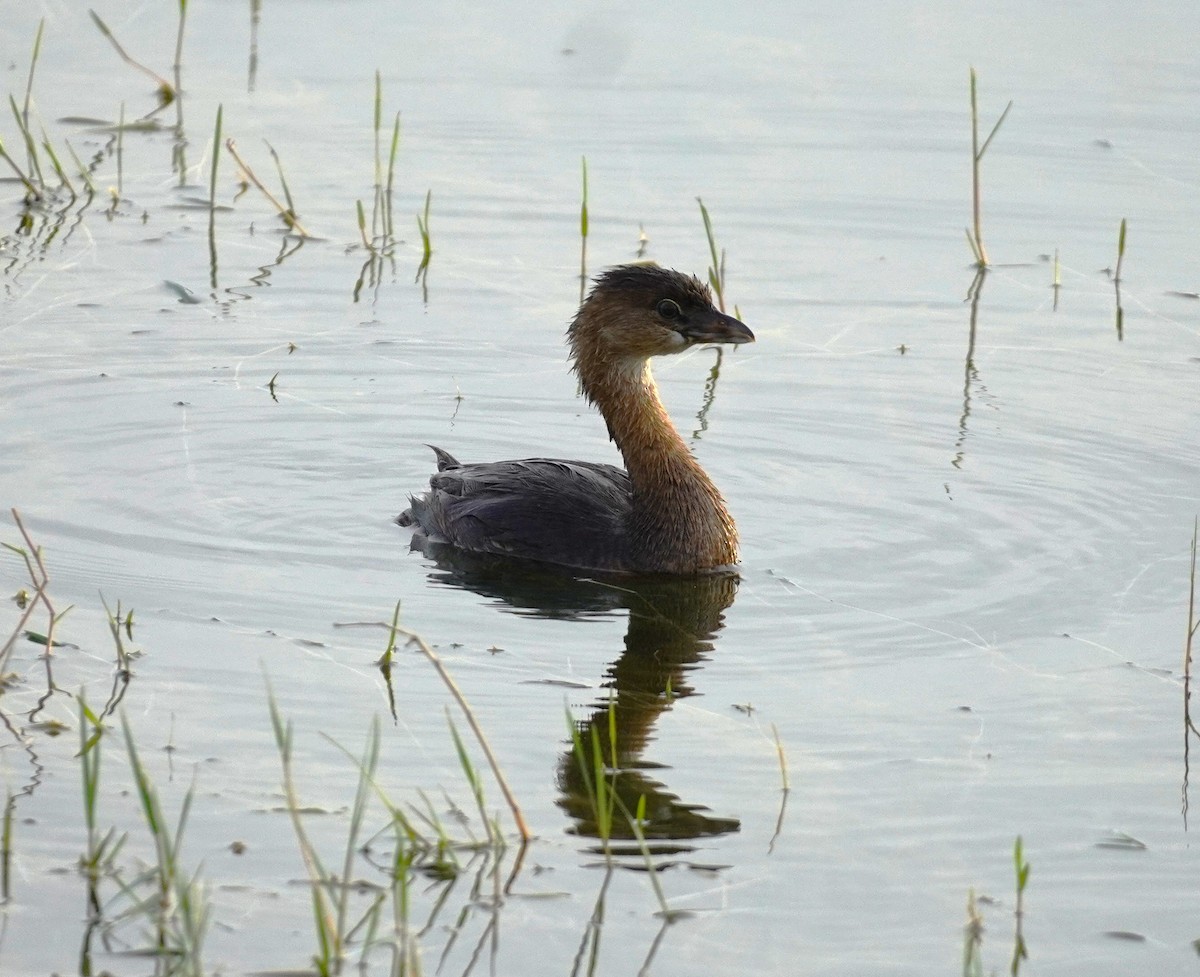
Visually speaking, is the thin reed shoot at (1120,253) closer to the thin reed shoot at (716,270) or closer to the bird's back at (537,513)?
the thin reed shoot at (716,270)

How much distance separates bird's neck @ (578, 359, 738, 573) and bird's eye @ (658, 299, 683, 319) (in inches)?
10.5

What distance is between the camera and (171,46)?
15500 mm

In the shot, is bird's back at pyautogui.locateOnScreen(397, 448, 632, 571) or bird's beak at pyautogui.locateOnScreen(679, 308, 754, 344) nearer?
bird's back at pyautogui.locateOnScreen(397, 448, 632, 571)

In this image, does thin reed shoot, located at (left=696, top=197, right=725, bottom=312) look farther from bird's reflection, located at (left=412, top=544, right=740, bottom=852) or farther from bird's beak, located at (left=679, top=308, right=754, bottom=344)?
bird's reflection, located at (left=412, top=544, right=740, bottom=852)

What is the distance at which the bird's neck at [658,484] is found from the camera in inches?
323

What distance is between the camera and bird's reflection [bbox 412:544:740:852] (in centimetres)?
568

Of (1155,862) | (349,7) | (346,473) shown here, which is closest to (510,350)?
(346,473)

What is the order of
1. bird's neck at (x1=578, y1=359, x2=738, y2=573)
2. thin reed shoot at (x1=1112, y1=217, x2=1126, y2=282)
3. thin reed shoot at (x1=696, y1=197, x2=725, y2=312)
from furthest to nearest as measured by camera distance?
thin reed shoot at (x1=1112, y1=217, x2=1126, y2=282) < thin reed shoot at (x1=696, y1=197, x2=725, y2=312) < bird's neck at (x1=578, y1=359, x2=738, y2=573)

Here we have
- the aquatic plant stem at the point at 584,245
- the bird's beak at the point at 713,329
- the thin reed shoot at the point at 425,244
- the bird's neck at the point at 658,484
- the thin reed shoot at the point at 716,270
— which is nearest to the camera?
the bird's neck at the point at 658,484

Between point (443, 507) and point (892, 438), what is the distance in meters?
2.37

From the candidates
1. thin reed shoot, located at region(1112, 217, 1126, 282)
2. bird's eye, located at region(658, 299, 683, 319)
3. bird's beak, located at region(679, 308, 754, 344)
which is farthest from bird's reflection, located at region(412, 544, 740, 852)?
thin reed shoot, located at region(1112, 217, 1126, 282)

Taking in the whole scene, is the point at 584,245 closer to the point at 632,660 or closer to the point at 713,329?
the point at 713,329

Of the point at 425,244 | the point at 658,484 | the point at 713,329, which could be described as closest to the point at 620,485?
the point at 658,484

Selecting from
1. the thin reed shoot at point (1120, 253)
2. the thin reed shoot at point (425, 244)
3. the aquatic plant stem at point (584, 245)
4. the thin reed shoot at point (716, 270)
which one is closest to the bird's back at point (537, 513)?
the thin reed shoot at point (716, 270)
